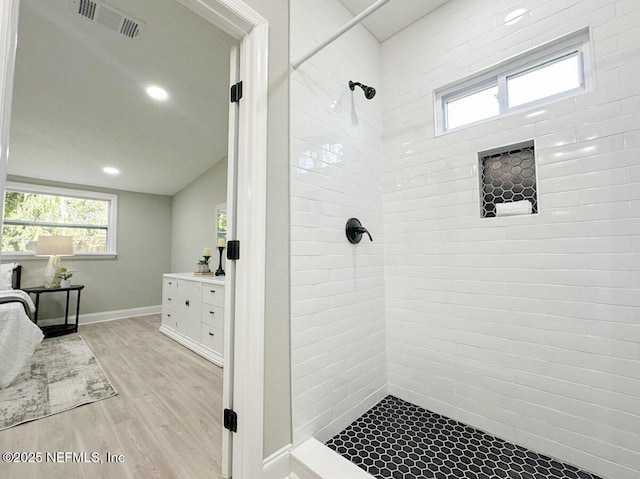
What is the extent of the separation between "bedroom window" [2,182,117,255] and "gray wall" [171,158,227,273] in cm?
97

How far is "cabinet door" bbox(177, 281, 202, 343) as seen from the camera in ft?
10.7

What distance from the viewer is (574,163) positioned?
143 cm

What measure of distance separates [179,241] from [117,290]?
1.27 m

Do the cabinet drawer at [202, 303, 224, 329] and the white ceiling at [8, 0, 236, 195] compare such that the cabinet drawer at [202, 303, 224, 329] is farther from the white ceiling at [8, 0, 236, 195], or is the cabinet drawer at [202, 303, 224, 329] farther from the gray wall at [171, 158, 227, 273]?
the white ceiling at [8, 0, 236, 195]

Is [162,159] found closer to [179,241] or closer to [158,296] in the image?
[179,241]

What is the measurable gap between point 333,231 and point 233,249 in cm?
63

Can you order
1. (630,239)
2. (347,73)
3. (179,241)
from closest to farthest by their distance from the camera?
(630,239), (347,73), (179,241)

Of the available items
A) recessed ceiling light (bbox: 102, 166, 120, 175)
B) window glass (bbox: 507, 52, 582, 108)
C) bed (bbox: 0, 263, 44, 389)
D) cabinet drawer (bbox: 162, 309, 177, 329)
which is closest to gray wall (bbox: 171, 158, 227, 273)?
cabinet drawer (bbox: 162, 309, 177, 329)

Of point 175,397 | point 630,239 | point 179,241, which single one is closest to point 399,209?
point 630,239

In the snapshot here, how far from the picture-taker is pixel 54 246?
3893mm

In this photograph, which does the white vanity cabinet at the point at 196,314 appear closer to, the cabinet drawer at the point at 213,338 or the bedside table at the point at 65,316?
the cabinet drawer at the point at 213,338

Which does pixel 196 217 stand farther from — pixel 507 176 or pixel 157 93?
pixel 507 176

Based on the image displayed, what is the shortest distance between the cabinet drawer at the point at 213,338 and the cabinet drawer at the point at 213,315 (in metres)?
0.05

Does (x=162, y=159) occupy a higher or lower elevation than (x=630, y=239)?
higher
